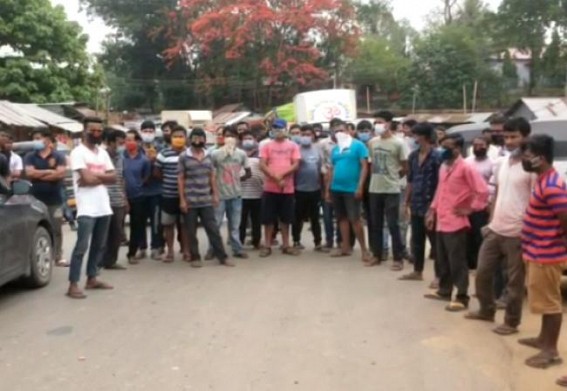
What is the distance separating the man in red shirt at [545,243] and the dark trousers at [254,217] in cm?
570

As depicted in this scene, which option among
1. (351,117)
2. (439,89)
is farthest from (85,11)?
(351,117)

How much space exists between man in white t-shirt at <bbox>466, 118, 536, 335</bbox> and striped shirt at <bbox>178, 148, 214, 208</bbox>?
4076 millimetres

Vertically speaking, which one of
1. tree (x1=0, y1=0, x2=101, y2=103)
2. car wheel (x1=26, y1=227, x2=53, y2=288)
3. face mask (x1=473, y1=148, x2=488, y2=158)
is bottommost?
car wheel (x1=26, y1=227, x2=53, y2=288)

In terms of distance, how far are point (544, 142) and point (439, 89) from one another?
37.4 m

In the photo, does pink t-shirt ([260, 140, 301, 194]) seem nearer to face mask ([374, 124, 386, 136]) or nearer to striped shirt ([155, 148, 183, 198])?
face mask ([374, 124, 386, 136])

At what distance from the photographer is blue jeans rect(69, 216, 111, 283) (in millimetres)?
7715

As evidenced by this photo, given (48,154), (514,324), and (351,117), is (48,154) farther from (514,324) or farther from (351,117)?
(351,117)

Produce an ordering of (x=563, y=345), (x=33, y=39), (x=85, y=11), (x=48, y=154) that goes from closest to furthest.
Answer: (x=563, y=345) < (x=48, y=154) < (x=33, y=39) < (x=85, y=11)

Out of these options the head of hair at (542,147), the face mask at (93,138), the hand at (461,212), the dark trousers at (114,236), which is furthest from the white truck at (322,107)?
the head of hair at (542,147)

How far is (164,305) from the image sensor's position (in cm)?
748

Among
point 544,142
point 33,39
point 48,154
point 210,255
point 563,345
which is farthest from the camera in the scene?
point 33,39

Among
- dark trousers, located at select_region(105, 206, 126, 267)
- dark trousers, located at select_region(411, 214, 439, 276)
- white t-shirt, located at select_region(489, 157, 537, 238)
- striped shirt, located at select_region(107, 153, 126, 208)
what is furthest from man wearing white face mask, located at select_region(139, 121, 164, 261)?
white t-shirt, located at select_region(489, 157, 537, 238)

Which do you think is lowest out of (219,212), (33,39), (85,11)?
(219,212)

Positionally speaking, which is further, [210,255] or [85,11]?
[85,11]
